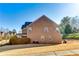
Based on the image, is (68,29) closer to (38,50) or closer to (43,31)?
(43,31)

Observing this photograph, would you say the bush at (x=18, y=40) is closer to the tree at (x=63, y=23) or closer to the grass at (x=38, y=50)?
the grass at (x=38, y=50)

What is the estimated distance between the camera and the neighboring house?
262cm

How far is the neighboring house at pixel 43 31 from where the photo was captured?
8.61 feet

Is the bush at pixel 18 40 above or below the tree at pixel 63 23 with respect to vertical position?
below

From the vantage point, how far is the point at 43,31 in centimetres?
264

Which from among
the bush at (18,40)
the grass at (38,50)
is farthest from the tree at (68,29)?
the bush at (18,40)

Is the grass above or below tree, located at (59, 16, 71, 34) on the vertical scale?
below

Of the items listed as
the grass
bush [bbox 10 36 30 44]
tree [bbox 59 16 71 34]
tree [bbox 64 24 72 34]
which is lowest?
the grass

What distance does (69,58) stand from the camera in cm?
255

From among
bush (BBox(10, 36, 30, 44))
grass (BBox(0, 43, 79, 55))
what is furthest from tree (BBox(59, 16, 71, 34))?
bush (BBox(10, 36, 30, 44))

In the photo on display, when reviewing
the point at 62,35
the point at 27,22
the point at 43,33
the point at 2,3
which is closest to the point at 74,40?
the point at 62,35

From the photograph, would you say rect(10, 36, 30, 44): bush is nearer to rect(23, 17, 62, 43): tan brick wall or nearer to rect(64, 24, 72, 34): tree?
rect(23, 17, 62, 43): tan brick wall

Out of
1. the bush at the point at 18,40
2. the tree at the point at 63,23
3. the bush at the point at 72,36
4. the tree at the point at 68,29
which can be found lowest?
the bush at the point at 18,40

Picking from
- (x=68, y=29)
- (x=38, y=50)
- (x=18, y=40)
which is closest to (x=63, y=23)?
(x=68, y=29)
